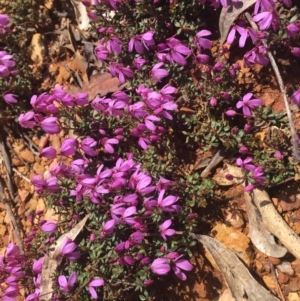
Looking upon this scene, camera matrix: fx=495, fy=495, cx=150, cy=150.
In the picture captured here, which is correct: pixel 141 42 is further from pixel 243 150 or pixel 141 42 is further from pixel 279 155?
pixel 279 155

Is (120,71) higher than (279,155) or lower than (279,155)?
higher

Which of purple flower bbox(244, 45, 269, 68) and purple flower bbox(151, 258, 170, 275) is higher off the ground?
purple flower bbox(244, 45, 269, 68)

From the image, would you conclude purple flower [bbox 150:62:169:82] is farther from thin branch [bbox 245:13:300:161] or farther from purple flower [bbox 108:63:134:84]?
thin branch [bbox 245:13:300:161]

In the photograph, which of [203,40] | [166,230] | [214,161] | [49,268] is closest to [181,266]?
[166,230]

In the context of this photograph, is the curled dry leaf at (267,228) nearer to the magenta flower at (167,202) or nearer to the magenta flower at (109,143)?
the magenta flower at (167,202)

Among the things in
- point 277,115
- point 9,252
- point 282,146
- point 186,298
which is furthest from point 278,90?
point 9,252

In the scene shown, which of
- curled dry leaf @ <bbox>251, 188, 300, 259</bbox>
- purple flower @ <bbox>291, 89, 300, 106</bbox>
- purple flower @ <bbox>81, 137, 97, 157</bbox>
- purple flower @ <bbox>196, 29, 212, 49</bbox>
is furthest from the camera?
purple flower @ <bbox>81, 137, 97, 157</bbox>


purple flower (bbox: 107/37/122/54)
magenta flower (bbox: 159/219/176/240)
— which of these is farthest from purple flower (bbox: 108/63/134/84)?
magenta flower (bbox: 159/219/176/240)
